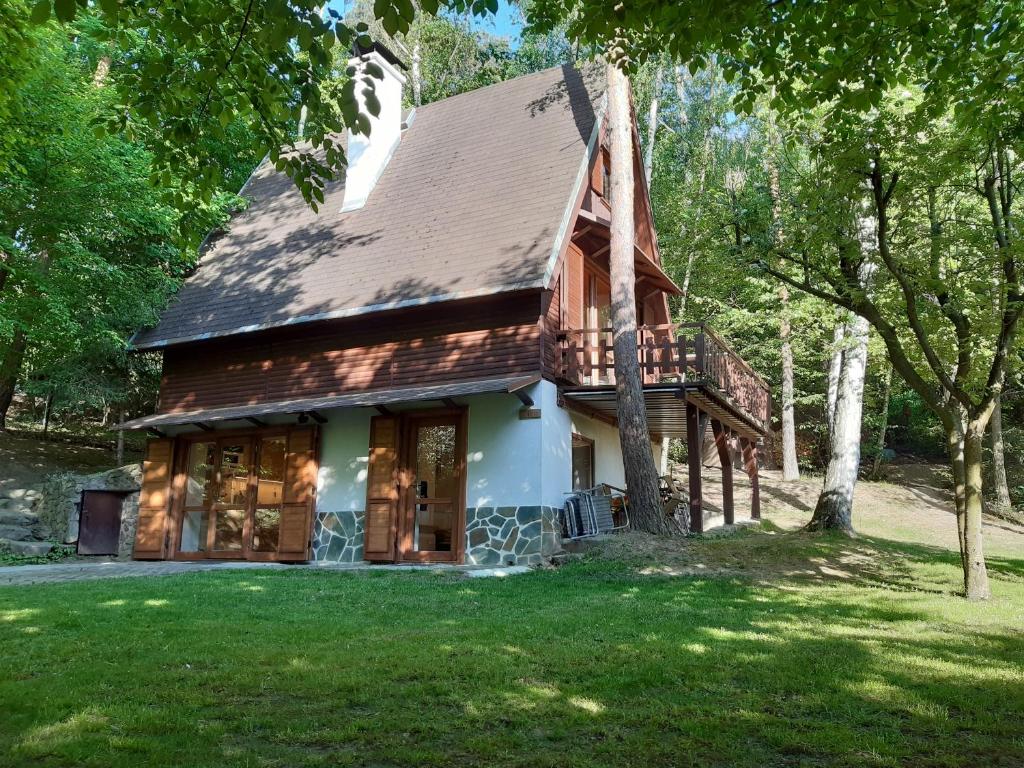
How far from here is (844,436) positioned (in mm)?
13469

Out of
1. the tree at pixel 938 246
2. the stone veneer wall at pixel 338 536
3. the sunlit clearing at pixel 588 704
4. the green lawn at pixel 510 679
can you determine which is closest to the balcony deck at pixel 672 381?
the tree at pixel 938 246

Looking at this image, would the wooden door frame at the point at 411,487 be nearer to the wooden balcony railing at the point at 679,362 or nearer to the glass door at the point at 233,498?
the wooden balcony railing at the point at 679,362

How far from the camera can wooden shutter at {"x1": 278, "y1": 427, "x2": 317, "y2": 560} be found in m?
12.3

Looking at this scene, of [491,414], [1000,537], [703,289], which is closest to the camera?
[491,414]

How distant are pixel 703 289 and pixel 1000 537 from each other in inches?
364

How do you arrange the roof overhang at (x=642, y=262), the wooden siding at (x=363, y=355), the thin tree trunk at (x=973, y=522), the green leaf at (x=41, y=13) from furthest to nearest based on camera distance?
the roof overhang at (x=642, y=262) < the wooden siding at (x=363, y=355) < the thin tree trunk at (x=973, y=522) < the green leaf at (x=41, y=13)

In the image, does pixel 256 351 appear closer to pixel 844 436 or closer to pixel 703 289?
A: pixel 844 436

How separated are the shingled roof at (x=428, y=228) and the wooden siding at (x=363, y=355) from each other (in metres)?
0.48

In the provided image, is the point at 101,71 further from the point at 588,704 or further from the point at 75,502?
the point at 588,704

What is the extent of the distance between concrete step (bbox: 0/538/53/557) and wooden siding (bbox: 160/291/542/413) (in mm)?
3080

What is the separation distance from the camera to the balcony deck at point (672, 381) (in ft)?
39.0

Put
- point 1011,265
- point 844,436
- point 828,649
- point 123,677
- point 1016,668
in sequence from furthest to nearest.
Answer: point 844,436
point 1011,265
point 828,649
point 1016,668
point 123,677

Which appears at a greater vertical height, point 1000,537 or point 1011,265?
point 1011,265

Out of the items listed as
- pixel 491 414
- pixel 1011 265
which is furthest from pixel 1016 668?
pixel 491 414
